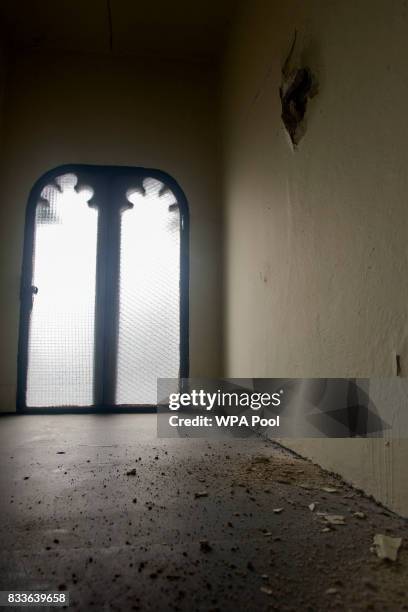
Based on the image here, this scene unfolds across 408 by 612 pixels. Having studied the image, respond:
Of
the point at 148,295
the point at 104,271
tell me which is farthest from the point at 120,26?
the point at 148,295

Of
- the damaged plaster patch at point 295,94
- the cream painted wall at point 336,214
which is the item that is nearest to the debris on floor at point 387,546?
the cream painted wall at point 336,214

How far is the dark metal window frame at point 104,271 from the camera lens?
134 inches

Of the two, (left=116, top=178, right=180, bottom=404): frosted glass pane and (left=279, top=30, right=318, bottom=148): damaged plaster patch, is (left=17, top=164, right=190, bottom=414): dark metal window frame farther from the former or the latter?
(left=279, top=30, right=318, bottom=148): damaged plaster patch

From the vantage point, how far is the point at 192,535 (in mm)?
1041

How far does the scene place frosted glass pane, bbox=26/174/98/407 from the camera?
340 cm

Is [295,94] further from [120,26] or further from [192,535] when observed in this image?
[120,26]

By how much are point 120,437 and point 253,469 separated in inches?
37.2

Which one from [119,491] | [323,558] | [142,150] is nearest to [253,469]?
[119,491]

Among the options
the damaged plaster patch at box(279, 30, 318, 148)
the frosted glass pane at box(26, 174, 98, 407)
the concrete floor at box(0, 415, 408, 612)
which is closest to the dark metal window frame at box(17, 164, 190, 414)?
the frosted glass pane at box(26, 174, 98, 407)

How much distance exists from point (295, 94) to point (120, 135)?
85.4 inches

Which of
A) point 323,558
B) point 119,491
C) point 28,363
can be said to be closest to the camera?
point 323,558

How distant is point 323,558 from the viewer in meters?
0.91

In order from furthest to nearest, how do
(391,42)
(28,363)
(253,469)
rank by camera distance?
(28,363) → (253,469) → (391,42)

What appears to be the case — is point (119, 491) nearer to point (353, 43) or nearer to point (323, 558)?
point (323, 558)
